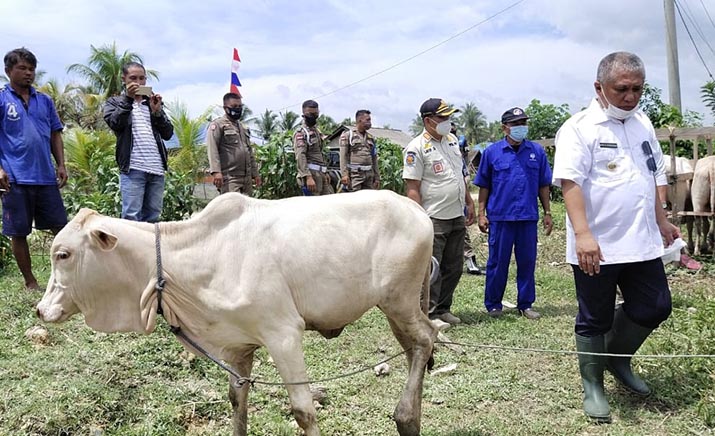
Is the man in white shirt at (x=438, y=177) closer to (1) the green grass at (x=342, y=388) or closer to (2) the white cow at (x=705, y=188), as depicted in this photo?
(1) the green grass at (x=342, y=388)

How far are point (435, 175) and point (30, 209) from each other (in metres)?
3.72

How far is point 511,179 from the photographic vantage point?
6164mm

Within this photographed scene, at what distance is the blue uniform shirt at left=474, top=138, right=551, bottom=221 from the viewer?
6148mm

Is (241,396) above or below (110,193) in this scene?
below

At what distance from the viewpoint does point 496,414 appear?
392 cm

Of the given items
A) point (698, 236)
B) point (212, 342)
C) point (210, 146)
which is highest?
point (210, 146)

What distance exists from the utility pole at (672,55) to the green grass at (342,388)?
39.2 feet

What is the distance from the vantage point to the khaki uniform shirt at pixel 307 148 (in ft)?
28.8

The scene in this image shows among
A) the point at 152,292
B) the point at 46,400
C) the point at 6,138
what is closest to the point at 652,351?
the point at 152,292

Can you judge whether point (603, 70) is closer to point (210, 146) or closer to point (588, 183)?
point (588, 183)

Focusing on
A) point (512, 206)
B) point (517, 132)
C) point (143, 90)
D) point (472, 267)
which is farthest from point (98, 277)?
point (472, 267)

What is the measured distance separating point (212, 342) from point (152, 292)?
→ 39 cm

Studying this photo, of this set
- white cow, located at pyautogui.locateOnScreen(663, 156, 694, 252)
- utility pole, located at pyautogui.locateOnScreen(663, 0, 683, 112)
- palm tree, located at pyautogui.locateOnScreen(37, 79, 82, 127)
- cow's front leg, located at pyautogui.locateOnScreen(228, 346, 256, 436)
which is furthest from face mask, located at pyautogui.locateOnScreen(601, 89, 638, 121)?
palm tree, located at pyautogui.locateOnScreen(37, 79, 82, 127)

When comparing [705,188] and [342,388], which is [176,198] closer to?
[342,388]
